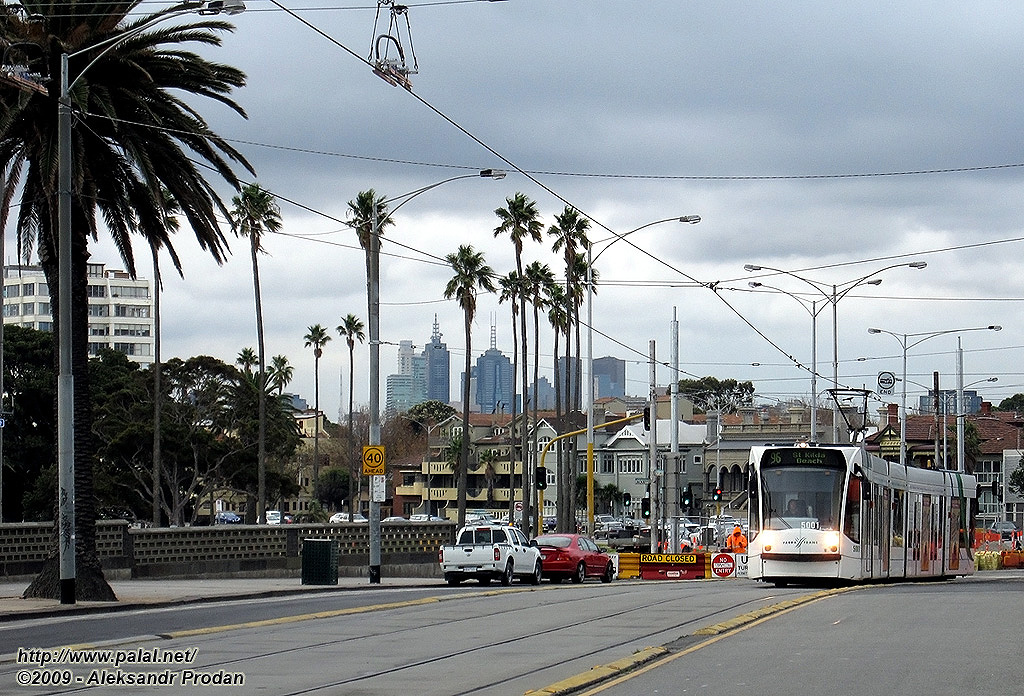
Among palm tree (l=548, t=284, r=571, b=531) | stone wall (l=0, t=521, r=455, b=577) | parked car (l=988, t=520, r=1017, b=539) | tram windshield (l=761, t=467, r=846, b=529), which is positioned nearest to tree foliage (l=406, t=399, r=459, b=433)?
parked car (l=988, t=520, r=1017, b=539)

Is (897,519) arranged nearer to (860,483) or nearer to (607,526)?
(860,483)

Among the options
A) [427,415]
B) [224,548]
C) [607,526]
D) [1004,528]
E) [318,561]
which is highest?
[427,415]

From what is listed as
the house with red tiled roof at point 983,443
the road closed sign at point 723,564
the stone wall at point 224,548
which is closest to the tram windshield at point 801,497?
the road closed sign at point 723,564

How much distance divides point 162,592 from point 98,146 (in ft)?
29.5

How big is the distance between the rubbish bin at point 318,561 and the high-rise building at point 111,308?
420 feet

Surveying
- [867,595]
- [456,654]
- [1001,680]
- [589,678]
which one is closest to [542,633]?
[456,654]

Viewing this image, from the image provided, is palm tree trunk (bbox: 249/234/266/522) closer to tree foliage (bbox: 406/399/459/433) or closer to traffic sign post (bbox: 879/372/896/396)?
traffic sign post (bbox: 879/372/896/396)

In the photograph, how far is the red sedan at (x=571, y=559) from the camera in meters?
40.6

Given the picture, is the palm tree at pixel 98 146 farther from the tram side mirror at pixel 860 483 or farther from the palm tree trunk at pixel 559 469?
the palm tree trunk at pixel 559 469

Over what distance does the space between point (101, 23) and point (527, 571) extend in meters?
19.0

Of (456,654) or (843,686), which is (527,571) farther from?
(843,686)

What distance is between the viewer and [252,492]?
7600 cm

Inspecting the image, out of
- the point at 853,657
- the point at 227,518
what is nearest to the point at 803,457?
the point at 853,657

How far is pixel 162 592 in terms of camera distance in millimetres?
27672
